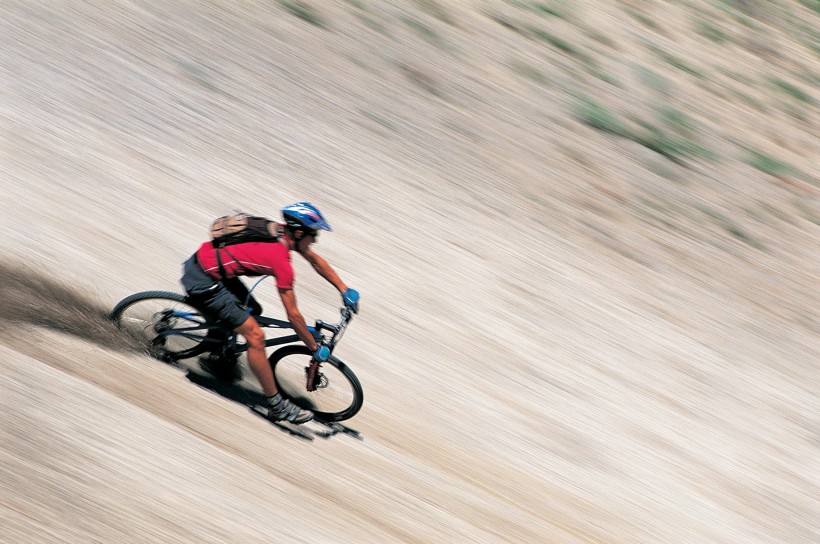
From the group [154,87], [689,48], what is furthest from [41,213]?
[689,48]

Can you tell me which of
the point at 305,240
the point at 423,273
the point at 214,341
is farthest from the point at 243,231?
the point at 423,273

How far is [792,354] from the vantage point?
11.2 metres

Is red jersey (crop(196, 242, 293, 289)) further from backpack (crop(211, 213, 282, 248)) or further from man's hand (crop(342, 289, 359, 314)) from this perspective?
man's hand (crop(342, 289, 359, 314))

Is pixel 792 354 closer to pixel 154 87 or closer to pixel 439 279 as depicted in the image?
pixel 439 279

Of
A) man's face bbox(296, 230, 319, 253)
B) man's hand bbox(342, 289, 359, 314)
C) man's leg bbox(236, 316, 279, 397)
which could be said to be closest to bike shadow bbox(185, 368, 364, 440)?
man's leg bbox(236, 316, 279, 397)

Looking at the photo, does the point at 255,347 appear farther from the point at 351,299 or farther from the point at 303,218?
the point at 303,218

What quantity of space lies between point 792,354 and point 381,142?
20.8ft

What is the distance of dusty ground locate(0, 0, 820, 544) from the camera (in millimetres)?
6418

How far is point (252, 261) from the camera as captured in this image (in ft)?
22.6

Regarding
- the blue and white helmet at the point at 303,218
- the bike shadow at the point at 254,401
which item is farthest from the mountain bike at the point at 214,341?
the blue and white helmet at the point at 303,218

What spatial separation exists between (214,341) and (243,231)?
4.00ft

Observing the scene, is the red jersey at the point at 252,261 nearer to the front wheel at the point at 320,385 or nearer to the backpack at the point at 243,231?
the backpack at the point at 243,231

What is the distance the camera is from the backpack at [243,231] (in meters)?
6.86

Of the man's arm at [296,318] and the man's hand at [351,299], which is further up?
the man's hand at [351,299]
